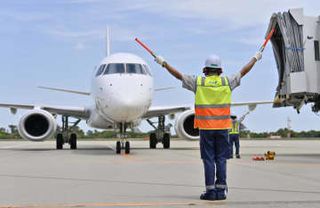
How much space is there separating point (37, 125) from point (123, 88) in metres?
5.84

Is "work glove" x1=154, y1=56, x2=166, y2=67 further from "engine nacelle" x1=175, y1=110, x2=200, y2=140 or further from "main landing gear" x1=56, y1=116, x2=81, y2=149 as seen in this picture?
"main landing gear" x1=56, y1=116, x2=81, y2=149

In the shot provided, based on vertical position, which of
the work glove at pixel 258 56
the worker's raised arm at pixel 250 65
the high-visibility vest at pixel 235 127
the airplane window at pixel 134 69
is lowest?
the high-visibility vest at pixel 235 127

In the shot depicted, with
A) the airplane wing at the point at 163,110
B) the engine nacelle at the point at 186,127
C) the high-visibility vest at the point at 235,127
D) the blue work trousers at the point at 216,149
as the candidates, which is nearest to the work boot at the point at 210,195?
the blue work trousers at the point at 216,149

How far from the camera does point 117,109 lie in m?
17.2

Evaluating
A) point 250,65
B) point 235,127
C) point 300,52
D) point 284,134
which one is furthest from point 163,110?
point 284,134

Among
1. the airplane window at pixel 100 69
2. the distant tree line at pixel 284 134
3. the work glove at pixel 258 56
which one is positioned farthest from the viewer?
the distant tree line at pixel 284 134

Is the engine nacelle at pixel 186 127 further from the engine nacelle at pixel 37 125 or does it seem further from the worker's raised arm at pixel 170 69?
the worker's raised arm at pixel 170 69

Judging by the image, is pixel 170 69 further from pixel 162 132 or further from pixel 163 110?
pixel 162 132

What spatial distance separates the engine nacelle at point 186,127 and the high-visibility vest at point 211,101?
14712mm

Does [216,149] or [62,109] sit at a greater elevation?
[62,109]

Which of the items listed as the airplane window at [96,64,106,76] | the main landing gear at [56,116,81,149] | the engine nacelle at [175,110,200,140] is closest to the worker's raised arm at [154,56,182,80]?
the airplane window at [96,64,106,76]

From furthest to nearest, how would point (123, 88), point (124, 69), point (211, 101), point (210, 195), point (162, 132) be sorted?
point (162, 132)
point (124, 69)
point (123, 88)
point (211, 101)
point (210, 195)

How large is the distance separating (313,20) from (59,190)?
10.6 meters

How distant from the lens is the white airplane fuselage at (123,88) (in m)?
17.1
